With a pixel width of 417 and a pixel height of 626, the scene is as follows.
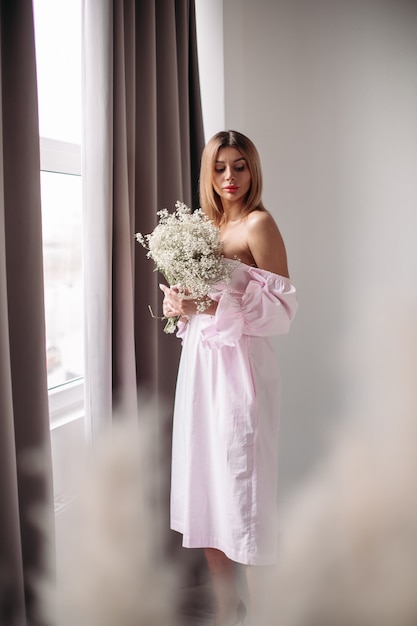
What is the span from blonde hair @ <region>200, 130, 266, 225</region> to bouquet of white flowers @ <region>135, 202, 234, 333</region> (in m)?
0.27

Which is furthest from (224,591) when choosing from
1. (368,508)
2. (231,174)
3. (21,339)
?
(231,174)

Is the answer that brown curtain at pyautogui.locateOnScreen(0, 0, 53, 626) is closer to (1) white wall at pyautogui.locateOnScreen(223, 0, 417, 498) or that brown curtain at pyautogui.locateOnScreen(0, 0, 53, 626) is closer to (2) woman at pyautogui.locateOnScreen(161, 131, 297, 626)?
(2) woman at pyautogui.locateOnScreen(161, 131, 297, 626)

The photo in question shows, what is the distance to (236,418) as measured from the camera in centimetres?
179

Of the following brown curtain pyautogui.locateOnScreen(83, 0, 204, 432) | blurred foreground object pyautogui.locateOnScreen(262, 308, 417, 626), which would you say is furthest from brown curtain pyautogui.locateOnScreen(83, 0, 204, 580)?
blurred foreground object pyautogui.locateOnScreen(262, 308, 417, 626)

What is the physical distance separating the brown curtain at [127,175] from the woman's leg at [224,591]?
62 cm

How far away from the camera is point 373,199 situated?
251 centimetres

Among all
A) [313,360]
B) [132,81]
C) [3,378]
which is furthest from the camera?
[313,360]

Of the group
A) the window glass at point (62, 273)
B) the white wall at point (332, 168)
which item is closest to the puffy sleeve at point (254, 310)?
the window glass at point (62, 273)

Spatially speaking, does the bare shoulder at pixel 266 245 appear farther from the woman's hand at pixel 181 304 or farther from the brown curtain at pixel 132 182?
the brown curtain at pixel 132 182

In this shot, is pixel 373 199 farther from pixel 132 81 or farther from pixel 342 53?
pixel 132 81

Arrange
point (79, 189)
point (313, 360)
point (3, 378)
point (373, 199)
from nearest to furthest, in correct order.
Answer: point (3, 378), point (79, 189), point (373, 199), point (313, 360)

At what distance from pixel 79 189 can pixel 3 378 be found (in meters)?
0.92

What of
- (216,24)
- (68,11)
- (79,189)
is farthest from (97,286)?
(216,24)

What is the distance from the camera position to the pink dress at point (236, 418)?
177 centimetres
